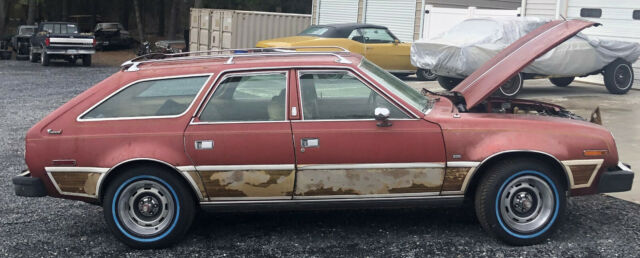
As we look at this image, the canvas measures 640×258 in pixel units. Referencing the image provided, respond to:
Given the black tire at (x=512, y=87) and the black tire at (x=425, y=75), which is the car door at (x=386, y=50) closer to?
the black tire at (x=425, y=75)

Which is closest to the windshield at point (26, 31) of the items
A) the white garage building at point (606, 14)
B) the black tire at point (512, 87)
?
the white garage building at point (606, 14)

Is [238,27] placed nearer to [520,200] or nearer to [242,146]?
[242,146]

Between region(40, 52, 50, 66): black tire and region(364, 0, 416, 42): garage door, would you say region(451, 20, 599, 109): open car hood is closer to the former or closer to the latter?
region(364, 0, 416, 42): garage door

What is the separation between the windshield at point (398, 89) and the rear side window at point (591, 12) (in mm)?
11441

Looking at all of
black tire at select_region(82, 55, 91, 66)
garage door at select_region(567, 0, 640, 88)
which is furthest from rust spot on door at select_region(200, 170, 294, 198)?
black tire at select_region(82, 55, 91, 66)

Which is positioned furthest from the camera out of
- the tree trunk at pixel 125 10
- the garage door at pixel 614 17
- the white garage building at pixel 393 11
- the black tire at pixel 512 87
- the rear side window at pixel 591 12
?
the tree trunk at pixel 125 10

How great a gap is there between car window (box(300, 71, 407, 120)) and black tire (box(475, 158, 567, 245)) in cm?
84

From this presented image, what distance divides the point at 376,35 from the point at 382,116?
13.4 metres

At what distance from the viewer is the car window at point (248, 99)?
529 cm

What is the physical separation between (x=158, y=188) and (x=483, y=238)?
2.50 metres

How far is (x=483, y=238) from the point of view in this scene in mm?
5480

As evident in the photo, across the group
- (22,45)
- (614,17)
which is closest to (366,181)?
(614,17)

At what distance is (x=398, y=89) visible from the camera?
18.5 feet

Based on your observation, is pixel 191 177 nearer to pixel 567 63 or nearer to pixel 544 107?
pixel 544 107
